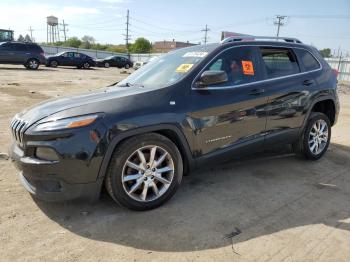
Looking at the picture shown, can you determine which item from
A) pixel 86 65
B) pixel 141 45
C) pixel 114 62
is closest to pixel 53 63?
pixel 86 65

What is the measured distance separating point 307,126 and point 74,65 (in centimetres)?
2815

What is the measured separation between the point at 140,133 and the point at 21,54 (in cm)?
2286

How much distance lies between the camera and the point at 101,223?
3.35 meters

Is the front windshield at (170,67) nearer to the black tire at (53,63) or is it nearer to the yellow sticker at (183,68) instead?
the yellow sticker at (183,68)

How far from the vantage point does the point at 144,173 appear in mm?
3564

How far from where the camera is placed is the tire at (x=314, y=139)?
5.19m

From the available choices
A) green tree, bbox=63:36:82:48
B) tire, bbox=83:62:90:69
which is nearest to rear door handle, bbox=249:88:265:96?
tire, bbox=83:62:90:69

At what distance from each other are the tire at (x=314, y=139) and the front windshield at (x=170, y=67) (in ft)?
6.52

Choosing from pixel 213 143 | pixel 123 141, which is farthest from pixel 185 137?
pixel 123 141

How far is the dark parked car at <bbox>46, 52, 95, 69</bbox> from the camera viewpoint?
2988 centimetres

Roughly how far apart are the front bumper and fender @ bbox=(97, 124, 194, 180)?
17cm

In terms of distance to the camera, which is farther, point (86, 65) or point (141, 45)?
point (141, 45)

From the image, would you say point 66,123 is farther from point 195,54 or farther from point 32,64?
point 32,64

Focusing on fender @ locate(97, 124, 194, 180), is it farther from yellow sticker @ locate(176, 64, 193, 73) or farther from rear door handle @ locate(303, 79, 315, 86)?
rear door handle @ locate(303, 79, 315, 86)
